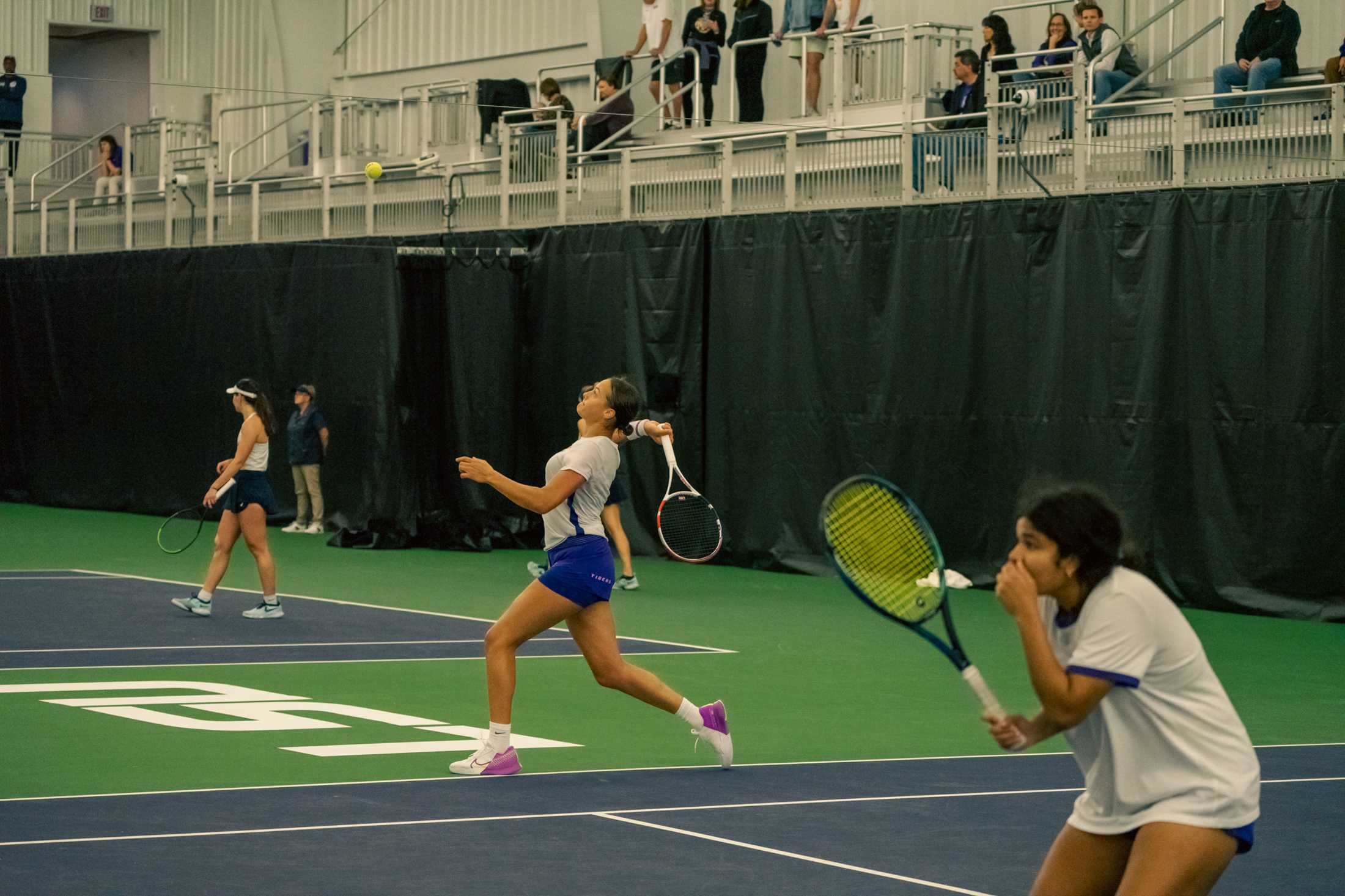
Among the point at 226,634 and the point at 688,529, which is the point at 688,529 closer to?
the point at 688,529

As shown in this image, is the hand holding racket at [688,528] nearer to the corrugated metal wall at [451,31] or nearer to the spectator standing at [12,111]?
the corrugated metal wall at [451,31]

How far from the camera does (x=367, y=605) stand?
1598 centimetres

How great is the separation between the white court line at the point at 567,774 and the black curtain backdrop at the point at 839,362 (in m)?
5.98

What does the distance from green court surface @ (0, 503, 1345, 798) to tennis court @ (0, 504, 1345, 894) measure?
3 cm

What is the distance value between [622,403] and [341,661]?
4.37 meters

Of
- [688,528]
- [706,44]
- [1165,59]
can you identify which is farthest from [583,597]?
[706,44]

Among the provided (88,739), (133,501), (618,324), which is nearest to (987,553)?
(618,324)

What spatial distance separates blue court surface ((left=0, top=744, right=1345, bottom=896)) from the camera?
6.77 metres

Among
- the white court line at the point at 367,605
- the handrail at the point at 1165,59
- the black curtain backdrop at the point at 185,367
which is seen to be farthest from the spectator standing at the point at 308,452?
the handrail at the point at 1165,59

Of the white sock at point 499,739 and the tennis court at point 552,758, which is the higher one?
the white sock at point 499,739

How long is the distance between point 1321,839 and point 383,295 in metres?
15.7

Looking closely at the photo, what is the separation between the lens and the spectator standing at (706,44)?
76.3 feet

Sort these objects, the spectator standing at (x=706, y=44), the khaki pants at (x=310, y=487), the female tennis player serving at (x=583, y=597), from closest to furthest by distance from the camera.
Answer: the female tennis player serving at (x=583, y=597) < the spectator standing at (x=706, y=44) < the khaki pants at (x=310, y=487)

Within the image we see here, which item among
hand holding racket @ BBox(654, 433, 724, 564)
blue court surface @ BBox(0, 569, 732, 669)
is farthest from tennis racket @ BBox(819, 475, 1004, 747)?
hand holding racket @ BBox(654, 433, 724, 564)
